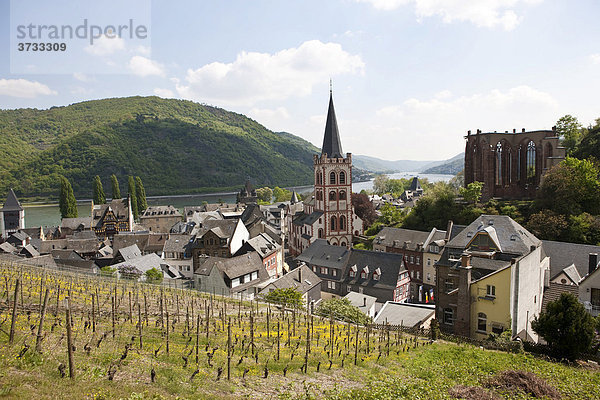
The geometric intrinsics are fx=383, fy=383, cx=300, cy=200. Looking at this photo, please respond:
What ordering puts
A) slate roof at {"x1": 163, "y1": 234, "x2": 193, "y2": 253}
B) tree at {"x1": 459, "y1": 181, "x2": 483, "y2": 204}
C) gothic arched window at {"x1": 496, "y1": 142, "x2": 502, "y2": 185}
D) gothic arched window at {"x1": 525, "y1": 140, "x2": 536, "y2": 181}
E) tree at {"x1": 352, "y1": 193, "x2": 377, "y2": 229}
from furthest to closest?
tree at {"x1": 352, "y1": 193, "x2": 377, "y2": 229}
gothic arched window at {"x1": 496, "y1": 142, "x2": 502, "y2": 185}
gothic arched window at {"x1": 525, "y1": 140, "x2": 536, "y2": 181}
tree at {"x1": 459, "y1": 181, "x2": 483, "y2": 204}
slate roof at {"x1": 163, "y1": 234, "x2": 193, "y2": 253}

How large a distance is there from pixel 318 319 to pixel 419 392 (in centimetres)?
1145

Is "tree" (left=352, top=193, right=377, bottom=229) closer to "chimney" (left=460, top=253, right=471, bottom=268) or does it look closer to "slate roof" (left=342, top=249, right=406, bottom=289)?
"slate roof" (left=342, top=249, right=406, bottom=289)

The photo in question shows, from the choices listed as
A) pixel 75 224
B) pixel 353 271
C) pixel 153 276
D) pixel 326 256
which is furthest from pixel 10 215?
pixel 353 271

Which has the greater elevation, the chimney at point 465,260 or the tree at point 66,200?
the tree at point 66,200

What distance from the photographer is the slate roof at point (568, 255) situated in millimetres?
31625

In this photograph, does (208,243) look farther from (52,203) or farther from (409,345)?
(52,203)

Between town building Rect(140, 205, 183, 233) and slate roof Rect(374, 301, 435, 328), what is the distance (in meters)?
62.7

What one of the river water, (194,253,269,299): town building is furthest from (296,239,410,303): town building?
the river water

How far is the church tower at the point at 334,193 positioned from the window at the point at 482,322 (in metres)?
32.4

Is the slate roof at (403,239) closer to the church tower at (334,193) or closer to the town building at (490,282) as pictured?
the church tower at (334,193)

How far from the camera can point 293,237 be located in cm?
6481

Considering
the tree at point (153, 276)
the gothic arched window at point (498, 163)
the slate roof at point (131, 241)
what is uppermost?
the gothic arched window at point (498, 163)

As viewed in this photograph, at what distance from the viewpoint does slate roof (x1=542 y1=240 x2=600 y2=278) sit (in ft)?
104

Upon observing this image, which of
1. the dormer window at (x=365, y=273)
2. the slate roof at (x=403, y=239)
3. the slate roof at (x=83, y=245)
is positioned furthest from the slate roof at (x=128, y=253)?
the slate roof at (x=403, y=239)
